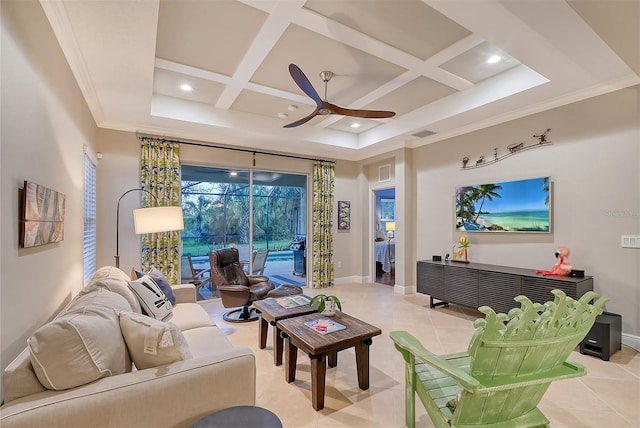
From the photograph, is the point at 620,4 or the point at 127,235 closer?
the point at 620,4

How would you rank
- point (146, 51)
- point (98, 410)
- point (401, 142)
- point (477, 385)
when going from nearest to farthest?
1. point (98, 410)
2. point (477, 385)
3. point (146, 51)
4. point (401, 142)

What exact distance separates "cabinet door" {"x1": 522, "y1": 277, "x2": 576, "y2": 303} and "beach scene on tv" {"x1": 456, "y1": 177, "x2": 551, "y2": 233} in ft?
2.42

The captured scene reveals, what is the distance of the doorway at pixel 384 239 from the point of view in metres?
6.96

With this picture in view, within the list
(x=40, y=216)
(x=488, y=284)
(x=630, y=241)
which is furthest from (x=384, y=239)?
(x=40, y=216)

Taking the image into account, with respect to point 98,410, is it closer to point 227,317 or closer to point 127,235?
point 227,317

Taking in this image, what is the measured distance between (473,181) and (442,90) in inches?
58.3

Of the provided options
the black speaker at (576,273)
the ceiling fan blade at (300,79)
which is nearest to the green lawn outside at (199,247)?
the ceiling fan blade at (300,79)

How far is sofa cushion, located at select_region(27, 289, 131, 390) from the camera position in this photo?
3.85 feet

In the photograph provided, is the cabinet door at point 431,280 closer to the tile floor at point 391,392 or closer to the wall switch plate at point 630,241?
the tile floor at point 391,392

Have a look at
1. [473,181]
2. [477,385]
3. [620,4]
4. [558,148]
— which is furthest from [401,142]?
[477,385]

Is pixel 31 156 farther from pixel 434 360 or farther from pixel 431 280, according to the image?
pixel 431 280

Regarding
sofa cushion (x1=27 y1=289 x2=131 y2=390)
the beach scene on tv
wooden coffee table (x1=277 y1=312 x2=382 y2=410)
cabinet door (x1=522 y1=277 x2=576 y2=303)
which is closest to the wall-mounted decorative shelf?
the beach scene on tv

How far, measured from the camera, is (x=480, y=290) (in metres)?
3.89

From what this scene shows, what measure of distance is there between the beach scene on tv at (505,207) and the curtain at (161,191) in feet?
14.4
